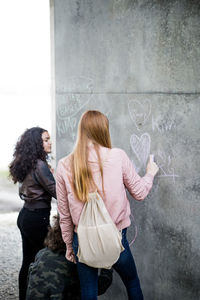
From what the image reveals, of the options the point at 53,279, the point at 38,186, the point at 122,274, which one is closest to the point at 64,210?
the point at 53,279

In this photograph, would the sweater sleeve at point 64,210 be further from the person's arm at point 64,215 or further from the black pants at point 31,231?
the black pants at point 31,231

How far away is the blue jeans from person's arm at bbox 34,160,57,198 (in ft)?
3.03

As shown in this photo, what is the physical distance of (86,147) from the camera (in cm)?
219

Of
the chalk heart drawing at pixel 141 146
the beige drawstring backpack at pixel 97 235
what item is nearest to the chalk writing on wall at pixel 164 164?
the chalk heart drawing at pixel 141 146

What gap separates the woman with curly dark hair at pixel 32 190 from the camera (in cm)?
320

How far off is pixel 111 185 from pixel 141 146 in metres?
0.84

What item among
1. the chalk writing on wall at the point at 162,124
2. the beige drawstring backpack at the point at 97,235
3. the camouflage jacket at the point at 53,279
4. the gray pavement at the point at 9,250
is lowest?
the gray pavement at the point at 9,250

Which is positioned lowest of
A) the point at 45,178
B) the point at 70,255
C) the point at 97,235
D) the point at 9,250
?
the point at 9,250

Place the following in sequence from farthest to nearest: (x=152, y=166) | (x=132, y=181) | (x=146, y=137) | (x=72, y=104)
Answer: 1. (x=72, y=104)
2. (x=146, y=137)
3. (x=152, y=166)
4. (x=132, y=181)

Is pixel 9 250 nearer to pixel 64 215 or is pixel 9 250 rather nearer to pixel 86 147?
pixel 64 215

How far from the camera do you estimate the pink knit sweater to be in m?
2.17

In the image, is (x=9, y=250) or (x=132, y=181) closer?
(x=132, y=181)

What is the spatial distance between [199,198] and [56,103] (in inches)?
64.3

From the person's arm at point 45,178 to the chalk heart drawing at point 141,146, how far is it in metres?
0.81
